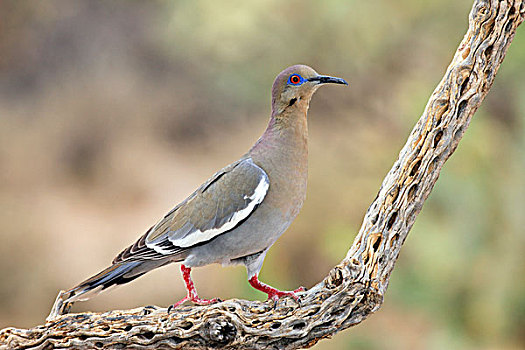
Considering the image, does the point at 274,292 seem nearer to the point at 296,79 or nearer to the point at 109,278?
the point at 109,278

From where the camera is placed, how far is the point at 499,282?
266 centimetres

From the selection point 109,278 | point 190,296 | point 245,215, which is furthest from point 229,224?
point 109,278

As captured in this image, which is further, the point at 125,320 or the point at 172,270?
the point at 172,270

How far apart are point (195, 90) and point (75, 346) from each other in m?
2.57

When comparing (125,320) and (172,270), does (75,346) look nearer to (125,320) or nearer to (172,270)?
(125,320)

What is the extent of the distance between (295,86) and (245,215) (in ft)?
1.03

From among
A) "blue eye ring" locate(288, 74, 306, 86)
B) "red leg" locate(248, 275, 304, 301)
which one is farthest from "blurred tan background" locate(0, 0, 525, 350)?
"blue eye ring" locate(288, 74, 306, 86)

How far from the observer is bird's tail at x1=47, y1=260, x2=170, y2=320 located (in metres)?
1.34

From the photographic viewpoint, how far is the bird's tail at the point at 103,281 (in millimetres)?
1340

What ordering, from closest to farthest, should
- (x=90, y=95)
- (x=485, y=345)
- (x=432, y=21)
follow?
(x=485, y=345)
(x=432, y=21)
(x=90, y=95)

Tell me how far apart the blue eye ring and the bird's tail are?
1.64 feet

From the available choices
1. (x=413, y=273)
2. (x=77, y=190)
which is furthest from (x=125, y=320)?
(x=77, y=190)

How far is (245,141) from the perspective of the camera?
3555 mm

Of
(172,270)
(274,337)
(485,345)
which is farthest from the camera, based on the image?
(172,270)
